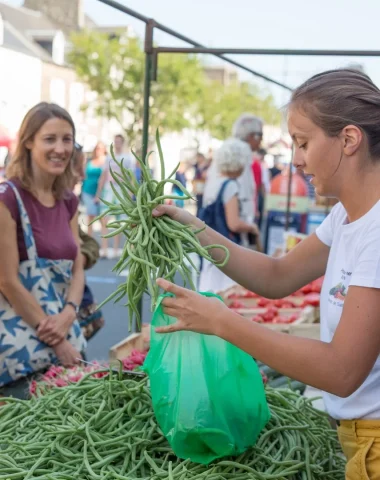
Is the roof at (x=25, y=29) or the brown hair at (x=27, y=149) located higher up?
the roof at (x=25, y=29)

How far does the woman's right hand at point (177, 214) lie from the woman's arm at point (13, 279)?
1.16 meters

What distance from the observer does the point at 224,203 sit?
621 centimetres

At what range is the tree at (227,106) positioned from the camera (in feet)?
175

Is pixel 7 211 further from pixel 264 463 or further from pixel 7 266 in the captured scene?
pixel 264 463

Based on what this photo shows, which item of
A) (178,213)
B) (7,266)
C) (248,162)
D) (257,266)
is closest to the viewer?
(178,213)

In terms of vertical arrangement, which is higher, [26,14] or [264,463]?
[26,14]

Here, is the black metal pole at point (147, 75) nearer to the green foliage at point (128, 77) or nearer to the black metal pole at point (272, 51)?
the black metal pole at point (272, 51)

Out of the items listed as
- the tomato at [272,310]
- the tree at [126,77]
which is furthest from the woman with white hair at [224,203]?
the tree at [126,77]

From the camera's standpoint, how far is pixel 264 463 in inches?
90.8

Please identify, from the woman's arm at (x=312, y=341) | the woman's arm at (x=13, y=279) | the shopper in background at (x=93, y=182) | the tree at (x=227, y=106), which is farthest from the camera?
the tree at (x=227, y=106)

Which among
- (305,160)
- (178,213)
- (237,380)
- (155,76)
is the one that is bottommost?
(237,380)

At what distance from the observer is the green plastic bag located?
216 cm

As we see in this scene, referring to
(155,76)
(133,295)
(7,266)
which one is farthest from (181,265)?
(155,76)

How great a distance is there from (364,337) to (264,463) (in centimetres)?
65
